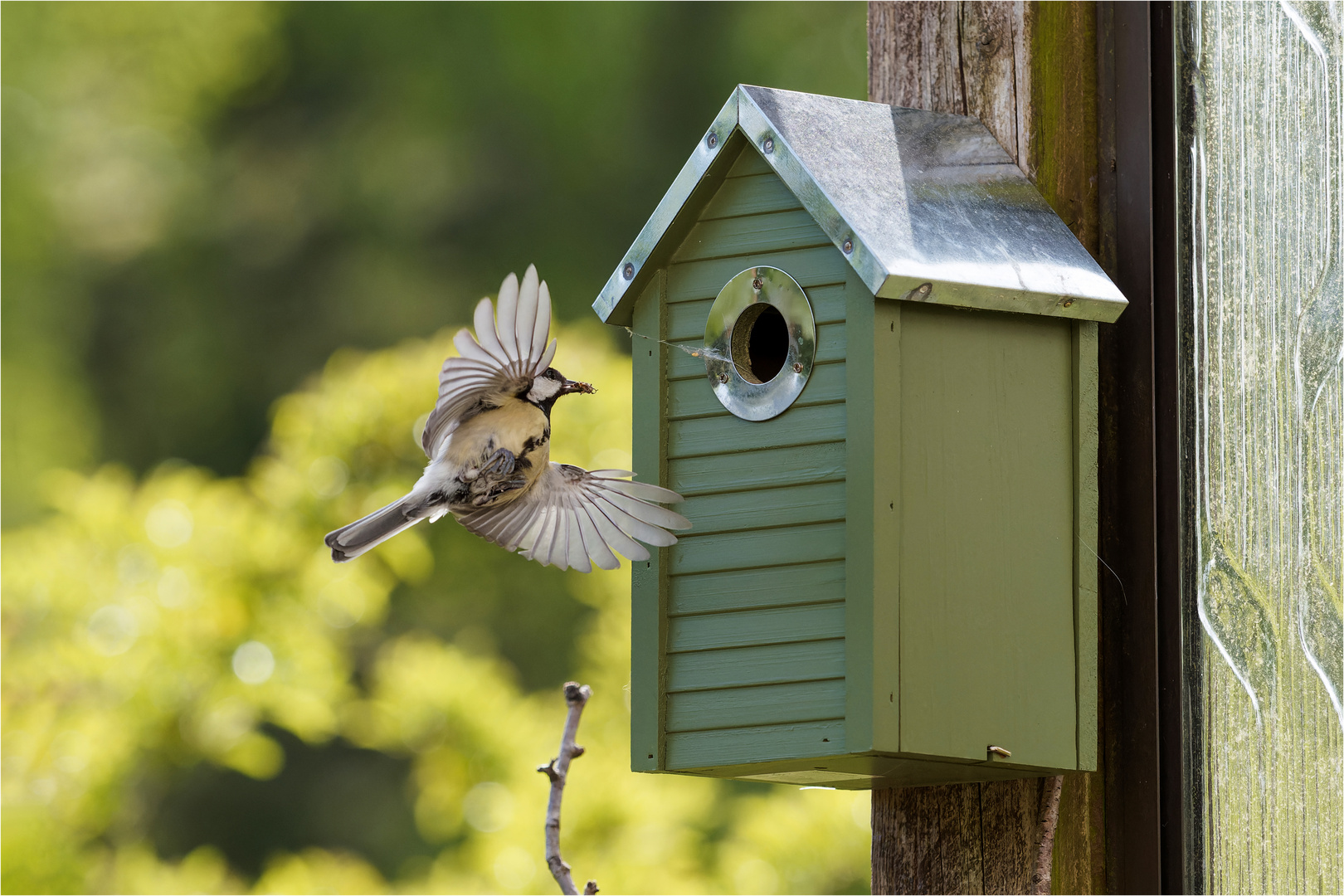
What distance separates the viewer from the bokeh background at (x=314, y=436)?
559 centimetres

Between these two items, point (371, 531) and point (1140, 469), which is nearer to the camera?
point (1140, 469)

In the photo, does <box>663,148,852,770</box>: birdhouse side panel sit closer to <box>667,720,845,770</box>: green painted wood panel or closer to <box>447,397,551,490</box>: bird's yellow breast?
<box>667,720,845,770</box>: green painted wood panel

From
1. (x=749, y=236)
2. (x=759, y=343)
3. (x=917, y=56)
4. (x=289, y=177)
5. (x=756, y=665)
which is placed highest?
(x=289, y=177)

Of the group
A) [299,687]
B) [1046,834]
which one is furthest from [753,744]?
[299,687]

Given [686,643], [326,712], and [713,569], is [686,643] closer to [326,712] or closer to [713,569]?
[713,569]

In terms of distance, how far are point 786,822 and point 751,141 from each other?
141 inches

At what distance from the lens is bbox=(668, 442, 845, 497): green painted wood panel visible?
2479 mm

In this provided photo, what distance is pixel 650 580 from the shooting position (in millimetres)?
2674

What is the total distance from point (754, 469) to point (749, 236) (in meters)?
0.40

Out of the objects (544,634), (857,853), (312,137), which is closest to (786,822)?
(857,853)

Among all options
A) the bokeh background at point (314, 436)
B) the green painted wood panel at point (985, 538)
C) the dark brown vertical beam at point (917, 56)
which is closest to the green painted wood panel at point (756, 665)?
the green painted wood panel at point (985, 538)

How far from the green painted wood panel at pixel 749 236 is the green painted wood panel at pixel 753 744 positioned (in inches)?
30.0

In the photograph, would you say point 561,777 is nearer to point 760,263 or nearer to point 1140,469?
point 760,263

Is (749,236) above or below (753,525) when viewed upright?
above
